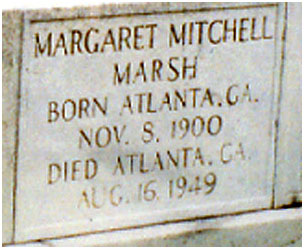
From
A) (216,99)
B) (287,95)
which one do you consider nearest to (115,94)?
(216,99)

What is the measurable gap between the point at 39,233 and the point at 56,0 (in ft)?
2.71

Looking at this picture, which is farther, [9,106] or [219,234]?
[219,234]

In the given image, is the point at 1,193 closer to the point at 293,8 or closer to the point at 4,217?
the point at 4,217

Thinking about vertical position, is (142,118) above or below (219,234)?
above

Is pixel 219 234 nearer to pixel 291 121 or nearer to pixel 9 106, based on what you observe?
pixel 291 121

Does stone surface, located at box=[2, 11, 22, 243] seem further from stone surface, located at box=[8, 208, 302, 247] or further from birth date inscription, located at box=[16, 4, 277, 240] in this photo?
stone surface, located at box=[8, 208, 302, 247]

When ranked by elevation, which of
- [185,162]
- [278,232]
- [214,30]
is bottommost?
[278,232]

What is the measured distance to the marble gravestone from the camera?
357 centimetres

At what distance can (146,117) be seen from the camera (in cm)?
374

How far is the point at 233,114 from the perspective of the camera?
388 cm

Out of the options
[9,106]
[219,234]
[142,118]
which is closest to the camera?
[9,106]

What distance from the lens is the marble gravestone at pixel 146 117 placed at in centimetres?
357

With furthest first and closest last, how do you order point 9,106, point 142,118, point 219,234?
point 219,234
point 142,118
point 9,106

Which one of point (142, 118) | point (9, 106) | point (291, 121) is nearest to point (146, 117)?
point (142, 118)
